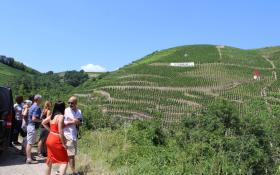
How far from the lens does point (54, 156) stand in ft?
25.4

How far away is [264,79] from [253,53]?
3549 cm

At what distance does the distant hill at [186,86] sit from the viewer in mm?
78250

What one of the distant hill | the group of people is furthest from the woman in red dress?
the distant hill

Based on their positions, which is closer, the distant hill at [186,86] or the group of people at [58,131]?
the group of people at [58,131]

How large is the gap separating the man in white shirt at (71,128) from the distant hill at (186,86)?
57.6 metres

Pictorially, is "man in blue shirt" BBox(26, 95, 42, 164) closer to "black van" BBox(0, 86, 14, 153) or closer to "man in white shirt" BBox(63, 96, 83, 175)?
"black van" BBox(0, 86, 14, 153)

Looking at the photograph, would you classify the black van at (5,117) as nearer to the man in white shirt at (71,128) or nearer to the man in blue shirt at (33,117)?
the man in blue shirt at (33,117)

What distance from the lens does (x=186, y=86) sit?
9181 cm

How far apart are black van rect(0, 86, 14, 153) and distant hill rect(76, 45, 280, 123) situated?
55560 mm

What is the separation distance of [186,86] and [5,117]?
82.4 meters

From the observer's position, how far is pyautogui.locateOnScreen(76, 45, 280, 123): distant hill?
78250mm

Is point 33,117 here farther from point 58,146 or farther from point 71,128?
point 58,146

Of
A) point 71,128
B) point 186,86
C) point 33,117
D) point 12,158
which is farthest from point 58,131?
point 186,86

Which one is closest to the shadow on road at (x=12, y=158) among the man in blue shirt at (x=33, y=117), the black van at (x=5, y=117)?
the black van at (x=5, y=117)
